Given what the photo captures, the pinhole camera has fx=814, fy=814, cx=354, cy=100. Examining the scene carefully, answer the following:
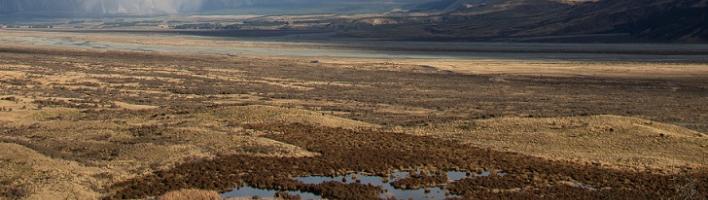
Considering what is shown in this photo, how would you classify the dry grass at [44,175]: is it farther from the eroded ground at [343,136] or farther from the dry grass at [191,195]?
the dry grass at [191,195]

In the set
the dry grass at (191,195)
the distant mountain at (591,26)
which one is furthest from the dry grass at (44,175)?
the distant mountain at (591,26)

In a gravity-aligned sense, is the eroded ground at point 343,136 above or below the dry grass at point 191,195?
below

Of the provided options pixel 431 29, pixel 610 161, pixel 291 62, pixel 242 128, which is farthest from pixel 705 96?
pixel 431 29

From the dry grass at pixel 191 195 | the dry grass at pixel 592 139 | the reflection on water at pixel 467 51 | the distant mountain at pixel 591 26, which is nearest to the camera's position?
the dry grass at pixel 191 195

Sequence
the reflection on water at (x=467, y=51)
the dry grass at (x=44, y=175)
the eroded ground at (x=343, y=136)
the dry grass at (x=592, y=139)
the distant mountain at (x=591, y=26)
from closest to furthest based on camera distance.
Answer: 1. the dry grass at (x=44, y=175)
2. the eroded ground at (x=343, y=136)
3. the dry grass at (x=592, y=139)
4. the reflection on water at (x=467, y=51)
5. the distant mountain at (x=591, y=26)

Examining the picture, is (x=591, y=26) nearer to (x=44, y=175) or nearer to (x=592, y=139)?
(x=592, y=139)
